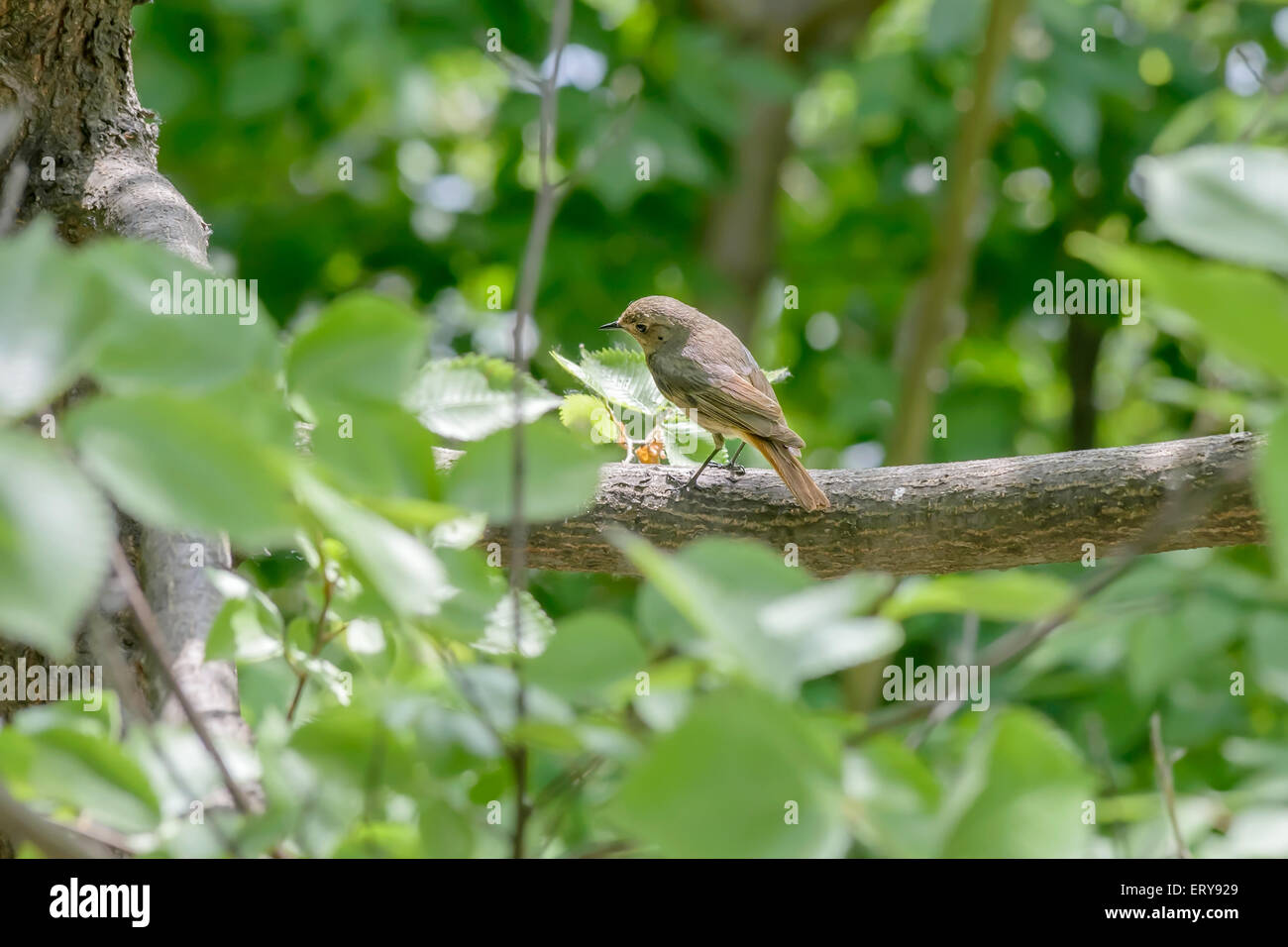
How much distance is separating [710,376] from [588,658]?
2.91 metres

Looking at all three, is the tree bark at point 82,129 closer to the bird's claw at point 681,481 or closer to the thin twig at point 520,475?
the bird's claw at point 681,481

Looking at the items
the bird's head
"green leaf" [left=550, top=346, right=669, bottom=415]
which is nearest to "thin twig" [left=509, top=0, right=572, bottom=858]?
"green leaf" [left=550, top=346, right=669, bottom=415]

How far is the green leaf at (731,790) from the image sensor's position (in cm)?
49

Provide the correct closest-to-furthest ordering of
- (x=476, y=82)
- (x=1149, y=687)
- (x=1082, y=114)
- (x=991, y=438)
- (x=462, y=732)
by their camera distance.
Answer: (x=462, y=732) → (x=1149, y=687) → (x=1082, y=114) → (x=991, y=438) → (x=476, y=82)

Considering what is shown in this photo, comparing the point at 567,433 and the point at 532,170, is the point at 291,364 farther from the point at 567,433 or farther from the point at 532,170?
the point at 532,170

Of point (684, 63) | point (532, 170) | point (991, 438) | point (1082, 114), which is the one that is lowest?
point (991, 438)

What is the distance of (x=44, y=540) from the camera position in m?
0.47

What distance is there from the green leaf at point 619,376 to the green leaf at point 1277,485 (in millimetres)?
1145

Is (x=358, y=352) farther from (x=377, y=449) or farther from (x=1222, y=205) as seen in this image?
(x=1222, y=205)

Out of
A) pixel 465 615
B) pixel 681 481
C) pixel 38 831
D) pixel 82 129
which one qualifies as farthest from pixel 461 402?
pixel 82 129

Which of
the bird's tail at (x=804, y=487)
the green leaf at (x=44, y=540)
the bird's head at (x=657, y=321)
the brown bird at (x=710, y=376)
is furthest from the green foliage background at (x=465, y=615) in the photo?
the bird's head at (x=657, y=321)

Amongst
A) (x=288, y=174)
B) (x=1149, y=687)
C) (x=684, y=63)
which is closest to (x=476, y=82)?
(x=288, y=174)
